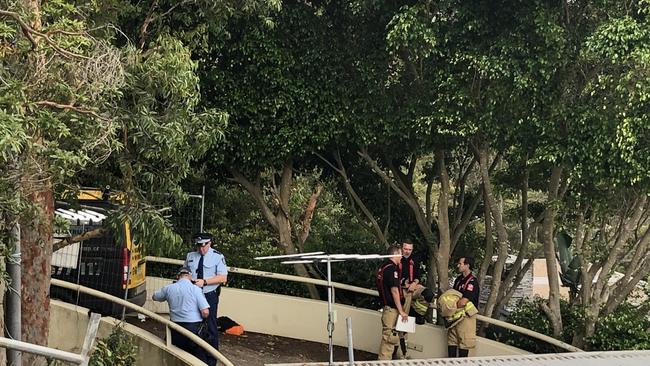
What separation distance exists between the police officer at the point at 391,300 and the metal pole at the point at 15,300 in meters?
4.63

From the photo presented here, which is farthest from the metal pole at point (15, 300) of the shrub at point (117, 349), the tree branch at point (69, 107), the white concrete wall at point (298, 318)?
the white concrete wall at point (298, 318)

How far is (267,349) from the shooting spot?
1159 cm

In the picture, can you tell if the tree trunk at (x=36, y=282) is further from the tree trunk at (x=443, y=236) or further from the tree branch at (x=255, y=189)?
the tree trunk at (x=443, y=236)

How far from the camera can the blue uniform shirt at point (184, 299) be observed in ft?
28.1

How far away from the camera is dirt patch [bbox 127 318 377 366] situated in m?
11.0

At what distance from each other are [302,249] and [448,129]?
4.94 m

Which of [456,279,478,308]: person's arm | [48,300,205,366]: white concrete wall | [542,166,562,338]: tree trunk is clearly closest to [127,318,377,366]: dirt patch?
[48,300,205,366]: white concrete wall

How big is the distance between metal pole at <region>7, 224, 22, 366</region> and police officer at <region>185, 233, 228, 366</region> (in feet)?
7.65

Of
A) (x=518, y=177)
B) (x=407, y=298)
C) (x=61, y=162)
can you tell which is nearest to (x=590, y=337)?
(x=407, y=298)

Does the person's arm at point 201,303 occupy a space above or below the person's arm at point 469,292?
below

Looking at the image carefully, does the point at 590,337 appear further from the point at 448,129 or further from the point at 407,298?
the point at 448,129

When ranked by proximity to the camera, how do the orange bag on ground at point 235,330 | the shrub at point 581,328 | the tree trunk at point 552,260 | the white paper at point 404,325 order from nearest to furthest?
the shrub at point 581,328, the white paper at point 404,325, the tree trunk at point 552,260, the orange bag on ground at point 235,330

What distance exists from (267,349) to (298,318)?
95 centimetres

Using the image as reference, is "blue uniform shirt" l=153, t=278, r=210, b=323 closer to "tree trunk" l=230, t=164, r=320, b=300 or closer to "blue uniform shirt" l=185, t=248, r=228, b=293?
"blue uniform shirt" l=185, t=248, r=228, b=293
